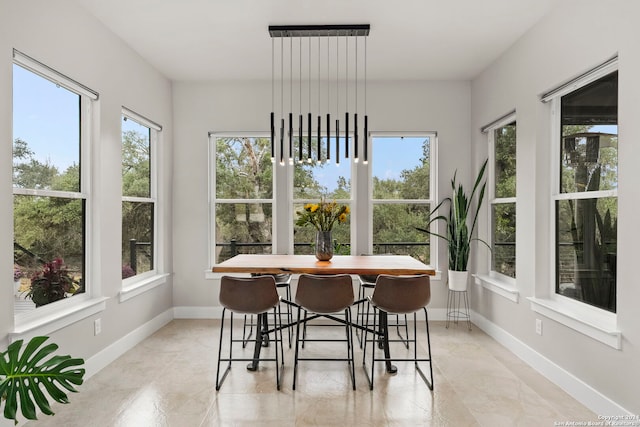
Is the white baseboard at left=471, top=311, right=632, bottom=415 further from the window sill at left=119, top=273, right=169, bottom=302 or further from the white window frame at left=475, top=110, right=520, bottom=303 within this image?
the window sill at left=119, top=273, right=169, bottom=302

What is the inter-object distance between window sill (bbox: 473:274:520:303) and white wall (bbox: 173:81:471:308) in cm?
50

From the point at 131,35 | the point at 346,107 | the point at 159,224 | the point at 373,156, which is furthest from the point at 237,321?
the point at 131,35

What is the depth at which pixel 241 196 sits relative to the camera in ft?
15.9

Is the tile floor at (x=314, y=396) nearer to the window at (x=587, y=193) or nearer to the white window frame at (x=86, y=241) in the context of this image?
the white window frame at (x=86, y=241)

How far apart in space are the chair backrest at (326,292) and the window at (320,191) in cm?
187

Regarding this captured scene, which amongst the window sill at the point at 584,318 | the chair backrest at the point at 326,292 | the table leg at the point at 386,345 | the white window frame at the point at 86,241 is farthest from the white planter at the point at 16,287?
the window sill at the point at 584,318

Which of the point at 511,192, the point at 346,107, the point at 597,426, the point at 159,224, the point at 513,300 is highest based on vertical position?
the point at 346,107

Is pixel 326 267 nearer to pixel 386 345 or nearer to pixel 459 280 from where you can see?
pixel 386 345

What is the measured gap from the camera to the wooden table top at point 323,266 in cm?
307

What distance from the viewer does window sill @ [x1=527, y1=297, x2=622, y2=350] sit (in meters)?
2.42

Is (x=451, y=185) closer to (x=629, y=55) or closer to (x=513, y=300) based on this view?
(x=513, y=300)

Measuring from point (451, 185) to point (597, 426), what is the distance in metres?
2.85

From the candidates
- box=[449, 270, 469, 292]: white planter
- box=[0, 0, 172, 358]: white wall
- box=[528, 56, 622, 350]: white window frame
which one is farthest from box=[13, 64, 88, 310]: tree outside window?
box=[528, 56, 622, 350]: white window frame

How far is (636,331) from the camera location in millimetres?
2248
